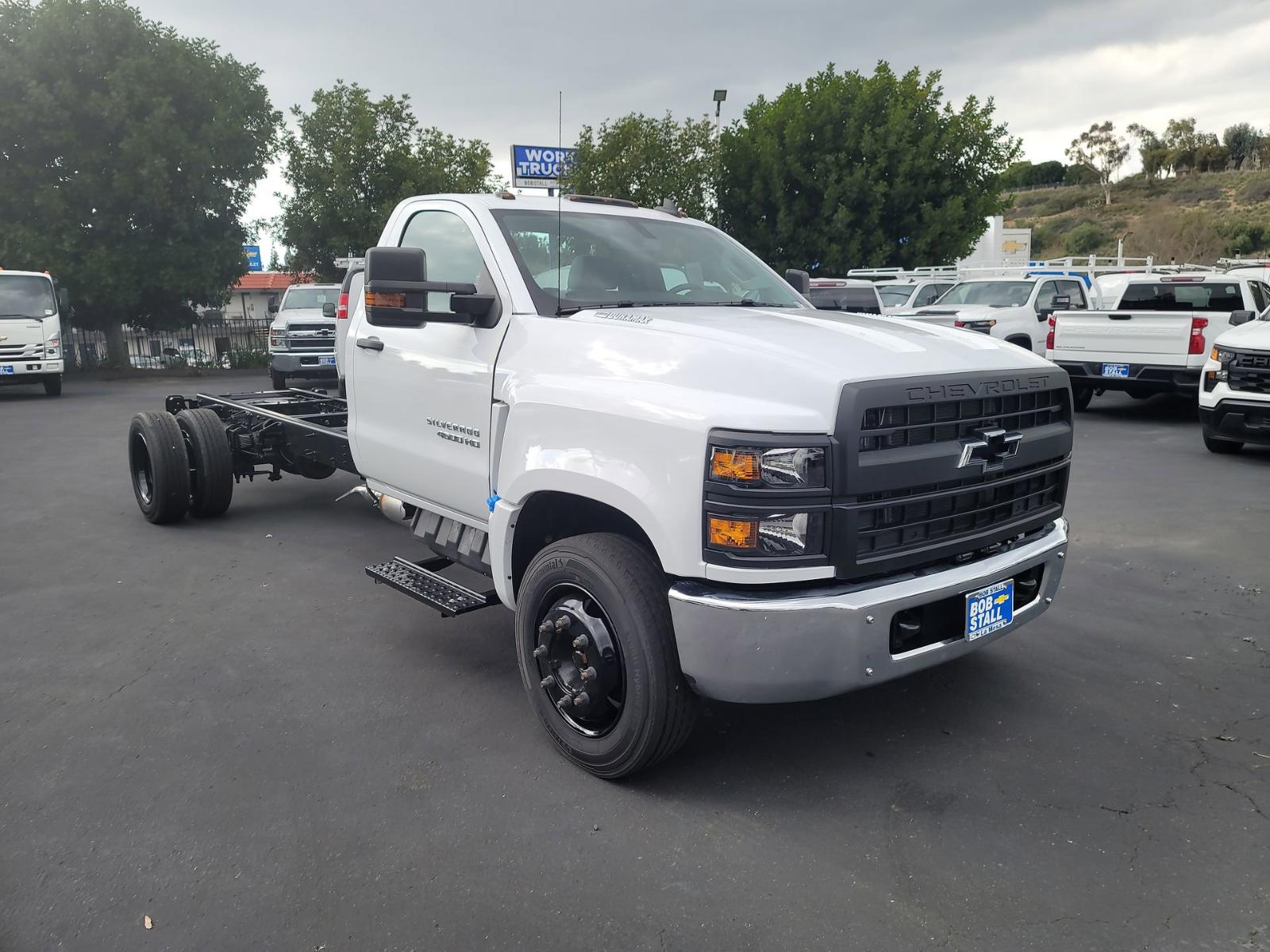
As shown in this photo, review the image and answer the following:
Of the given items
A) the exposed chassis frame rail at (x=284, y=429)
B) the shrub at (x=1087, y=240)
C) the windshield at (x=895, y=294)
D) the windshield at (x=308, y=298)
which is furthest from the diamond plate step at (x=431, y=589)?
the shrub at (x=1087, y=240)

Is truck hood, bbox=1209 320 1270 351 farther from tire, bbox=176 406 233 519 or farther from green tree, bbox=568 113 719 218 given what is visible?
green tree, bbox=568 113 719 218

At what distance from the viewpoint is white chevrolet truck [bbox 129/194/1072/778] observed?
9.73ft

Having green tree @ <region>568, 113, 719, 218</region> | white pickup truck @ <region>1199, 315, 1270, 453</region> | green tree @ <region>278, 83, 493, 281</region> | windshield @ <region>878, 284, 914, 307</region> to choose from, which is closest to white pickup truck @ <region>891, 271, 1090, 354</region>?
windshield @ <region>878, 284, 914, 307</region>

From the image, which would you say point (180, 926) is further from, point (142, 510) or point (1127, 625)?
point (142, 510)

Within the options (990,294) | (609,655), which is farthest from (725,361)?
(990,294)

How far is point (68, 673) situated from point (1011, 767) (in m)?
4.16

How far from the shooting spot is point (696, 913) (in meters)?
2.74

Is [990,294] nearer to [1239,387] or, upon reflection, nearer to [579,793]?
[1239,387]

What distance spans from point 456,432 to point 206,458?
368cm

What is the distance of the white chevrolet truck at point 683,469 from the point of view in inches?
117

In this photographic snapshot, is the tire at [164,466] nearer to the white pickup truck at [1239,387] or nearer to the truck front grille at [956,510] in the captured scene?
the truck front grille at [956,510]

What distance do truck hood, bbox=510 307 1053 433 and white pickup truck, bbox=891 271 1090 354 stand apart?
12468mm

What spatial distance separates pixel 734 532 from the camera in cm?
294

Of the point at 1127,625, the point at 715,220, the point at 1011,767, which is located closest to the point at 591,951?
the point at 1011,767
